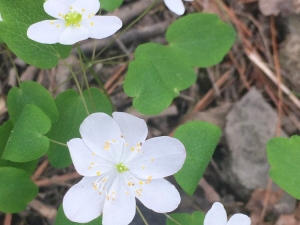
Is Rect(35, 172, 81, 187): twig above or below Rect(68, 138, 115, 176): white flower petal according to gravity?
below

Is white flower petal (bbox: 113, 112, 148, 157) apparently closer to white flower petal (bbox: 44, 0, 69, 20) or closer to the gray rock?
white flower petal (bbox: 44, 0, 69, 20)

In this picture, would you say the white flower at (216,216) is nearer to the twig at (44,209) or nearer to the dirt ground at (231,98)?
the dirt ground at (231,98)

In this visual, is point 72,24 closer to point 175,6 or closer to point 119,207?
point 175,6

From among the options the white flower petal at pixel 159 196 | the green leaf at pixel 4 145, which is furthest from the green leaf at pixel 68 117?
the white flower petal at pixel 159 196

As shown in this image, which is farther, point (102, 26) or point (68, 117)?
point (68, 117)

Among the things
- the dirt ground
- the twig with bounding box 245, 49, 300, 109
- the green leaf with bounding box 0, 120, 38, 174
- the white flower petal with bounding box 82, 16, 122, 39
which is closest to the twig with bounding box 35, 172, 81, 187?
the dirt ground

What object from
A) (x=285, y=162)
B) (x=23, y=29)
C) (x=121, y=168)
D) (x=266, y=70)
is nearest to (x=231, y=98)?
(x=266, y=70)

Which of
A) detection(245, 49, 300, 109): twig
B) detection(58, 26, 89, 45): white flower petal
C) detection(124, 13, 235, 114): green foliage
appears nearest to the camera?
detection(58, 26, 89, 45): white flower petal
